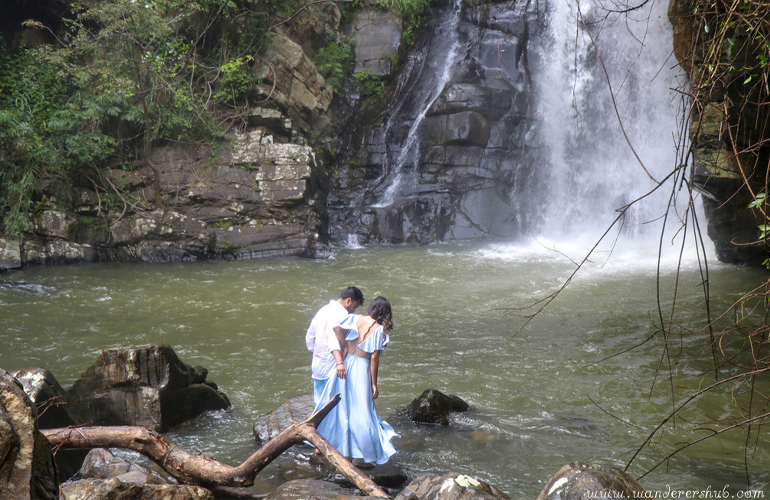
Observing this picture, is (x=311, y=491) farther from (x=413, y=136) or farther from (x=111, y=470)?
(x=413, y=136)

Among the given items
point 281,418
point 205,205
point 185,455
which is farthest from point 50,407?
point 205,205

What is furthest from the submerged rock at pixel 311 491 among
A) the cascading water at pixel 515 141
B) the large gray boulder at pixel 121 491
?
the cascading water at pixel 515 141

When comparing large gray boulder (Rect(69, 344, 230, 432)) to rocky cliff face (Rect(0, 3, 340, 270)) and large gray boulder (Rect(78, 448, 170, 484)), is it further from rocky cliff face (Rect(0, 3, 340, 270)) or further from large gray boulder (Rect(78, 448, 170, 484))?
rocky cliff face (Rect(0, 3, 340, 270))

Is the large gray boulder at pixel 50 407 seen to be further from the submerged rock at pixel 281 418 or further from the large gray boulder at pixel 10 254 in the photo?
the large gray boulder at pixel 10 254

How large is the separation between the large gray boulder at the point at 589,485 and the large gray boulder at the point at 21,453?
2.63 metres

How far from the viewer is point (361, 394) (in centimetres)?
478

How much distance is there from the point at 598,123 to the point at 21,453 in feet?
58.6

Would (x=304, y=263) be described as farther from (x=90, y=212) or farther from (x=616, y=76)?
(x=616, y=76)

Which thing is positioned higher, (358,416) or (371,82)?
(371,82)

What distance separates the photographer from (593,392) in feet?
21.7

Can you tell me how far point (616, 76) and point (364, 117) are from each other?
8.23m

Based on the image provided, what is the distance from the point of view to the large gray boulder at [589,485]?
309 cm

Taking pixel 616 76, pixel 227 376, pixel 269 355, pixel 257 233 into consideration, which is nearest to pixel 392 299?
pixel 269 355

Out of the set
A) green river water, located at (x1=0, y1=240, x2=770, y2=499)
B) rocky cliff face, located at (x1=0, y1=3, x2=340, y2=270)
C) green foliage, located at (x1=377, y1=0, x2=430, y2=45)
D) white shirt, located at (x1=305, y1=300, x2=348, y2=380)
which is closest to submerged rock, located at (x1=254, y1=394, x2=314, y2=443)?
green river water, located at (x1=0, y1=240, x2=770, y2=499)
